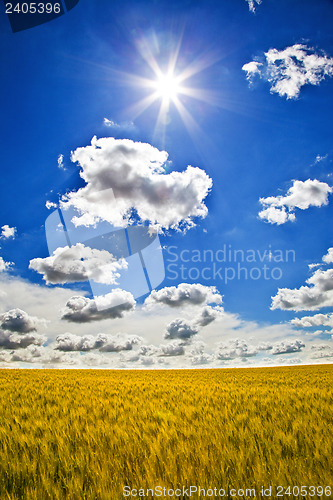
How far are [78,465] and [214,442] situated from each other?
1443 millimetres

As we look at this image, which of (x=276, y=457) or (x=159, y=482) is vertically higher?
(x=159, y=482)

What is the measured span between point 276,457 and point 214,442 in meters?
0.64

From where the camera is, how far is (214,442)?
2.92 m

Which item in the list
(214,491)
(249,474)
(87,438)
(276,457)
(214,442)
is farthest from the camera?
(87,438)

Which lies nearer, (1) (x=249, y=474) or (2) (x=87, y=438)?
(1) (x=249, y=474)

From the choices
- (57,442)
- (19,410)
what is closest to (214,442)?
(57,442)

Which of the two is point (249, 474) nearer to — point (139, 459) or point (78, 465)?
point (139, 459)

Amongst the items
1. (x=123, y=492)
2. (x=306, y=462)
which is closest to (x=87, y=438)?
(x=123, y=492)

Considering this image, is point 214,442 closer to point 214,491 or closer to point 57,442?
point 214,491

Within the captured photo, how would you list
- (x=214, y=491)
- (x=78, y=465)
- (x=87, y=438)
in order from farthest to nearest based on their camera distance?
(x=87, y=438) → (x=78, y=465) → (x=214, y=491)

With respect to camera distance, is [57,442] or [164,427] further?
[164,427]

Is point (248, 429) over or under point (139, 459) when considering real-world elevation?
under

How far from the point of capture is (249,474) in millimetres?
2266

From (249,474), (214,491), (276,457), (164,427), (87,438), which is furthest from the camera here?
(164,427)
